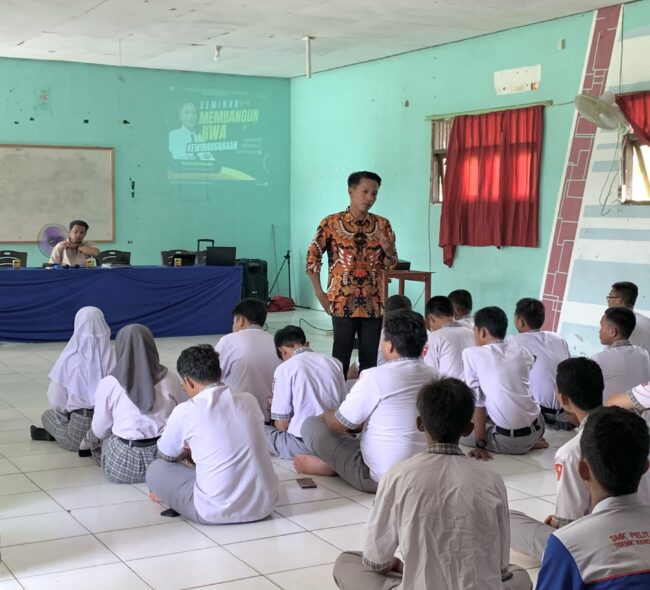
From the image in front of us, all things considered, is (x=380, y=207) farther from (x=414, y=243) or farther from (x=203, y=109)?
(x=203, y=109)

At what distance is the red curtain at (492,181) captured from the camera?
937 cm

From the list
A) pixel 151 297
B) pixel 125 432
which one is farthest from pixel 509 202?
pixel 125 432

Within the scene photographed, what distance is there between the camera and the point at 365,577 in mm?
2938

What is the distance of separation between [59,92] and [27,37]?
1641 mm

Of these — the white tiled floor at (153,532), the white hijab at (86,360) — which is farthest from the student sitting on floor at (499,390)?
the white hijab at (86,360)

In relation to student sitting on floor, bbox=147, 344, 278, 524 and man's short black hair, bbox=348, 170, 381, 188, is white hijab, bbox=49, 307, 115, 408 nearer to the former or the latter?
student sitting on floor, bbox=147, 344, 278, 524

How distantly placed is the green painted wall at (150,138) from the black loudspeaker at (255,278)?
109 cm

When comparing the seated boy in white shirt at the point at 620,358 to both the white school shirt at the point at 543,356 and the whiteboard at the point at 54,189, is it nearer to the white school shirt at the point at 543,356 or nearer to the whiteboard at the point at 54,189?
the white school shirt at the point at 543,356

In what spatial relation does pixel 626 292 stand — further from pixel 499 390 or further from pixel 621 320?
pixel 499 390

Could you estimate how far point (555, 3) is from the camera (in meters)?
8.37

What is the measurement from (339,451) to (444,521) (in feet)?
7.08

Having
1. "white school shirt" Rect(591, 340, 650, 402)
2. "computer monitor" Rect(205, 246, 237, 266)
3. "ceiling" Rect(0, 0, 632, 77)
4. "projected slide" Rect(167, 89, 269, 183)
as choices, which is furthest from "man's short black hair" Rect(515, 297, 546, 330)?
"projected slide" Rect(167, 89, 269, 183)

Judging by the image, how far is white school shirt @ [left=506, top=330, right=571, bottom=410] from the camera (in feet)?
19.3

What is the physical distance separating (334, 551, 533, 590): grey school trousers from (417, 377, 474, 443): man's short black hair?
20.5 inches
